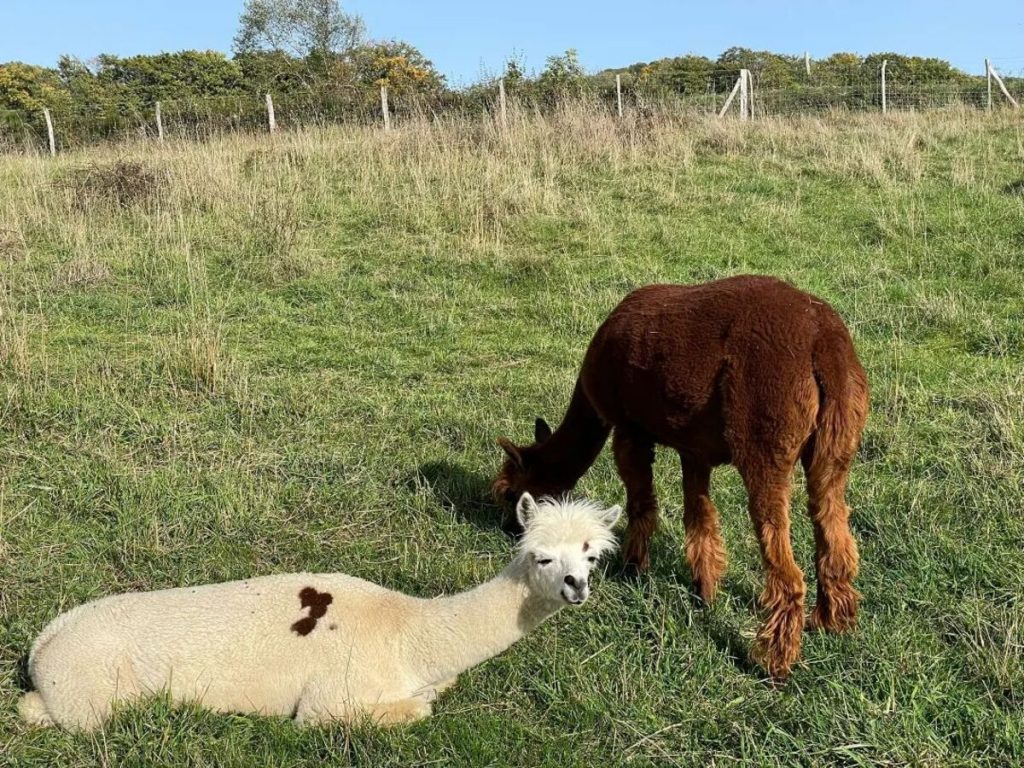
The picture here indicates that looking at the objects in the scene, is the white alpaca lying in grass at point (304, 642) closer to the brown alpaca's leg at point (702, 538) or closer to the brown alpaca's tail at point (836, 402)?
the brown alpaca's leg at point (702, 538)

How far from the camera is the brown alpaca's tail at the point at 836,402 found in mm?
3350

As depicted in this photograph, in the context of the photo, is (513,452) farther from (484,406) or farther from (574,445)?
(484,406)

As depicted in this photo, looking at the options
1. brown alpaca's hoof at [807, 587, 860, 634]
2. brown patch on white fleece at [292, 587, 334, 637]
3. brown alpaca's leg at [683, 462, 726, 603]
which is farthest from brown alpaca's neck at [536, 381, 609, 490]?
brown patch on white fleece at [292, 587, 334, 637]

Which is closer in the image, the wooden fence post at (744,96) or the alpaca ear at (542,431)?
the alpaca ear at (542,431)

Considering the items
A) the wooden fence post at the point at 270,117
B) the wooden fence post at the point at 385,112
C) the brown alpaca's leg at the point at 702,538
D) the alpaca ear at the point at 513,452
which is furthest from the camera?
the wooden fence post at the point at 270,117

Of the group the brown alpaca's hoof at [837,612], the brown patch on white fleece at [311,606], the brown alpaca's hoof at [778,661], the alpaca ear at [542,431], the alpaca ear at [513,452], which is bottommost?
the brown alpaca's hoof at [778,661]

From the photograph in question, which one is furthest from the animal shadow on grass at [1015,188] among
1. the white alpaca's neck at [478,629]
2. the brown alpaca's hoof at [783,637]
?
the white alpaca's neck at [478,629]

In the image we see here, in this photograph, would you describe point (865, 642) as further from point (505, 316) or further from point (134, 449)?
point (505, 316)

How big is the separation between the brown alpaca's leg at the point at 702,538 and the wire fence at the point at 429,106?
1260 cm

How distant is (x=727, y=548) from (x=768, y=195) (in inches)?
359

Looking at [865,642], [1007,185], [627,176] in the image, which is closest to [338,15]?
[627,176]

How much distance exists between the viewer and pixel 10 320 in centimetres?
794

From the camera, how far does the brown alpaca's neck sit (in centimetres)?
462

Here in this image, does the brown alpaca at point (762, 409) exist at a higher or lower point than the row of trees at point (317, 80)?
lower
